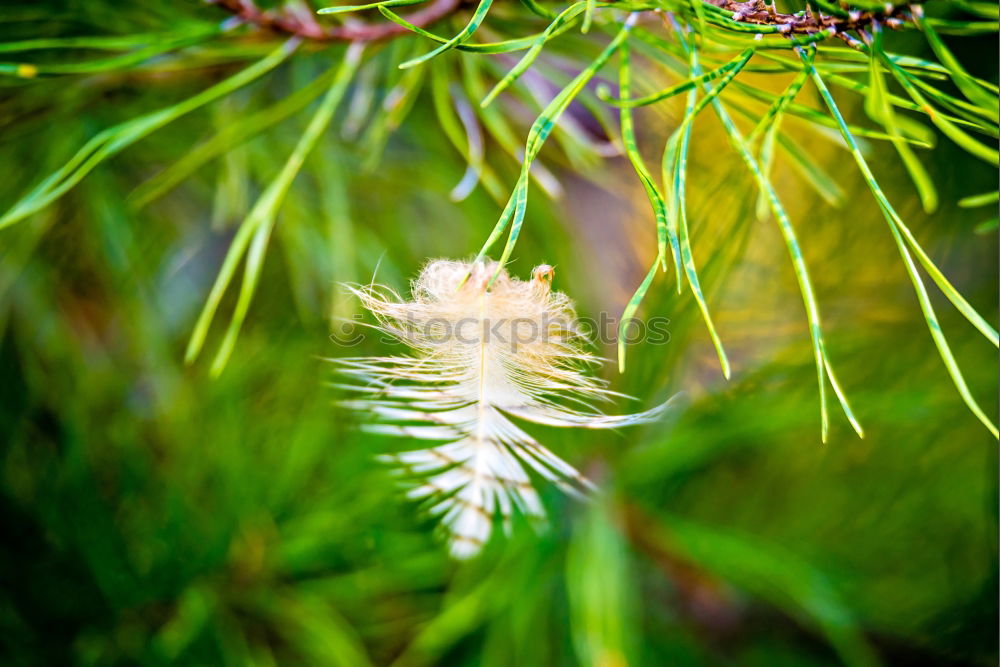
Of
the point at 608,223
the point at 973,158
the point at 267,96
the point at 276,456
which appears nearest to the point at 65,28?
the point at 267,96

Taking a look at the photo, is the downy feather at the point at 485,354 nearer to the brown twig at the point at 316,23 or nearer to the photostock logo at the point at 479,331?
the photostock logo at the point at 479,331

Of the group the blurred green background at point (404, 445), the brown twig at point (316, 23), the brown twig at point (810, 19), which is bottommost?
the blurred green background at point (404, 445)

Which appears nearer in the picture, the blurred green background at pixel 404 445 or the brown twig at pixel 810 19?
the brown twig at pixel 810 19

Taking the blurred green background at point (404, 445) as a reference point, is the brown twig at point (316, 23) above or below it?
above

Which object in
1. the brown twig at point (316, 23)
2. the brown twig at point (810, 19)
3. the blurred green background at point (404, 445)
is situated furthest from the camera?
the blurred green background at point (404, 445)

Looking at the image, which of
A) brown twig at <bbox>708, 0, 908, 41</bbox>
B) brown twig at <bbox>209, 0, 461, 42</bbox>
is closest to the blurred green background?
brown twig at <bbox>209, 0, 461, 42</bbox>

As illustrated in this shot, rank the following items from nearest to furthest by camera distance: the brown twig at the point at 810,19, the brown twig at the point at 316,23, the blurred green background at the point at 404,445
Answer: the brown twig at the point at 810,19
the brown twig at the point at 316,23
the blurred green background at the point at 404,445

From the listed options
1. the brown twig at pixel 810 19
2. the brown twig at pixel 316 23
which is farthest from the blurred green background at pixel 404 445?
the brown twig at pixel 810 19

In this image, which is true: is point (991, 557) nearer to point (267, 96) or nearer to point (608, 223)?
point (608, 223)
